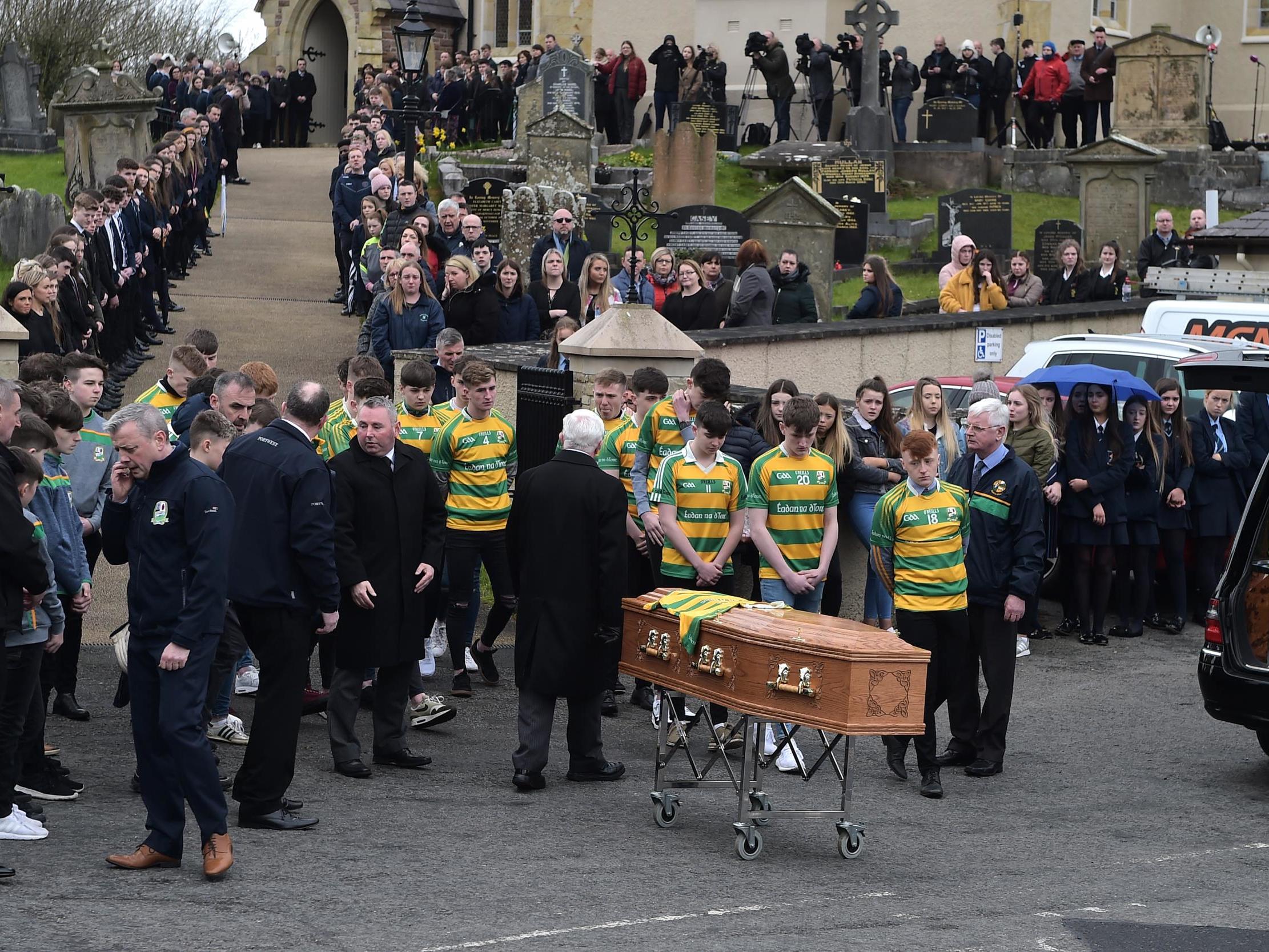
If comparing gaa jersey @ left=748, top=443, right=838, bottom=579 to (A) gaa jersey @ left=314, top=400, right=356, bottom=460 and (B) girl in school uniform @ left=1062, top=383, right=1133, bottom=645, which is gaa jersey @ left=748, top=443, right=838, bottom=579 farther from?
(B) girl in school uniform @ left=1062, top=383, right=1133, bottom=645

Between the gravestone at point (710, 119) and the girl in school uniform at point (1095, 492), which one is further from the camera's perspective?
the gravestone at point (710, 119)

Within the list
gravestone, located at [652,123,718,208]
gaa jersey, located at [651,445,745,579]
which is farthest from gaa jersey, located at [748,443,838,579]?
gravestone, located at [652,123,718,208]

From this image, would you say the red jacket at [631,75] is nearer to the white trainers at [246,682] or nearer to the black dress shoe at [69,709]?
the white trainers at [246,682]

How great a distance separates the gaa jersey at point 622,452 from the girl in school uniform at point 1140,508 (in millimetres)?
4284

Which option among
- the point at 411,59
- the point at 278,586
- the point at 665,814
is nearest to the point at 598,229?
the point at 411,59

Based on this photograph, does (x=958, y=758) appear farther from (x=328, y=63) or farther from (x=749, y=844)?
(x=328, y=63)

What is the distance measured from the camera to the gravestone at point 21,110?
33.7 metres

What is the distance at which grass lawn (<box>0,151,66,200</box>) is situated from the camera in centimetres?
2950

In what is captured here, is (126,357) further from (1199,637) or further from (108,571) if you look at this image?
(1199,637)

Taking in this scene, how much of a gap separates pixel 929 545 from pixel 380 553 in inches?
109

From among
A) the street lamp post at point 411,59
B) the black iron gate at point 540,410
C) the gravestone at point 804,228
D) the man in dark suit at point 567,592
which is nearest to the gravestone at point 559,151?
the street lamp post at point 411,59

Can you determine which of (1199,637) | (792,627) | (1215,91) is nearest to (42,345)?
(792,627)

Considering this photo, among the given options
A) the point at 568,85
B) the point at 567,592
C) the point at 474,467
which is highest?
the point at 568,85

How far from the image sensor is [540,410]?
13.3m
